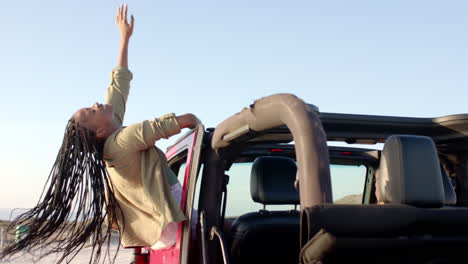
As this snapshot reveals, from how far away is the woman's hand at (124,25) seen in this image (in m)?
5.95

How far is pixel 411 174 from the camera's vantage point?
7.94ft

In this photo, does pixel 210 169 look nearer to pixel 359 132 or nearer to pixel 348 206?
pixel 359 132

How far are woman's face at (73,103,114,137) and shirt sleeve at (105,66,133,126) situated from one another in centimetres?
78

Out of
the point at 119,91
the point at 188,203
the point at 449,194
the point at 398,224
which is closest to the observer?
the point at 398,224

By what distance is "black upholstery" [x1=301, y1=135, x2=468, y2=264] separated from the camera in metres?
2.21

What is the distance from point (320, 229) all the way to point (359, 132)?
1.80 meters

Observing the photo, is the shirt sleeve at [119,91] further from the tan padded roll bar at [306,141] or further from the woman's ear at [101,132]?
the tan padded roll bar at [306,141]

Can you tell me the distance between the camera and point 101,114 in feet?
14.8

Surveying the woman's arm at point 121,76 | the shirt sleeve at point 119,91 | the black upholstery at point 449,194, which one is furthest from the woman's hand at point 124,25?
the black upholstery at point 449,194

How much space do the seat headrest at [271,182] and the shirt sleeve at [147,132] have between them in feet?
2.09

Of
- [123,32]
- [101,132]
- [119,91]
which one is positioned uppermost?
[123,32]

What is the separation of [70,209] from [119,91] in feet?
4.82

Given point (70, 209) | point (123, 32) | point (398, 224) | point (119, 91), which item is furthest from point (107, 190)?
point (398, 224)

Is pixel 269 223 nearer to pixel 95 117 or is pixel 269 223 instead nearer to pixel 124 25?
pixel 95 117
